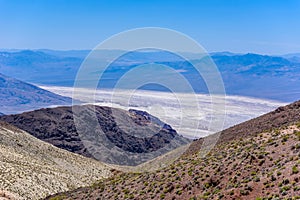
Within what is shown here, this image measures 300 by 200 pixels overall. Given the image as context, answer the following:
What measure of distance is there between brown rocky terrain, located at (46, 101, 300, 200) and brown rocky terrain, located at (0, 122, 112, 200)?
332 centimetres

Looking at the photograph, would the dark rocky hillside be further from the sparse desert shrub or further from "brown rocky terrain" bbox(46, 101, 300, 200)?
the sparse desert shrub

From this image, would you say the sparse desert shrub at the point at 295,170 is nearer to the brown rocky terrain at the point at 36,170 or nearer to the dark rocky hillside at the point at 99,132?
the brown rocky terrain at the point at 36,170

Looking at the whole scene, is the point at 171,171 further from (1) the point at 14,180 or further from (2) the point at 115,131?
(2) the point at 115,131

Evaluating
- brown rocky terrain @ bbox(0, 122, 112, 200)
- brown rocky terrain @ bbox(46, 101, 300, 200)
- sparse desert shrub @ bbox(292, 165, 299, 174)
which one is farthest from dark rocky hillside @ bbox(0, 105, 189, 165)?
sparse desert shrub @ bbox(292, 165, 299, 174)

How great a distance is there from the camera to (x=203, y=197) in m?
22.5

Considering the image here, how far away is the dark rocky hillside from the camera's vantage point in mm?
84500

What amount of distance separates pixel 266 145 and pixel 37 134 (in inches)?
2741

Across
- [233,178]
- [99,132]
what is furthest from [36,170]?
[99,132]

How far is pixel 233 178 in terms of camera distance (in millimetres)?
23203

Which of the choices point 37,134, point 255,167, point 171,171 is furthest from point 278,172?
point 37,134

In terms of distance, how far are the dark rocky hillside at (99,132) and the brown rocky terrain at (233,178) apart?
46.1m

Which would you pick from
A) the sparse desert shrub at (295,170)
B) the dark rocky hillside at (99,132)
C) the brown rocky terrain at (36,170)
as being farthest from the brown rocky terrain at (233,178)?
the dark rocky hillside at (99,132)

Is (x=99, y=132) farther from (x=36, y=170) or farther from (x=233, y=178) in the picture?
Answer: (x=233, y=178)

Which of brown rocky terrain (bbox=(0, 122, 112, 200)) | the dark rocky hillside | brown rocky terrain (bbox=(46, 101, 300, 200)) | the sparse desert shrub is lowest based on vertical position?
the dark rocky hillside
